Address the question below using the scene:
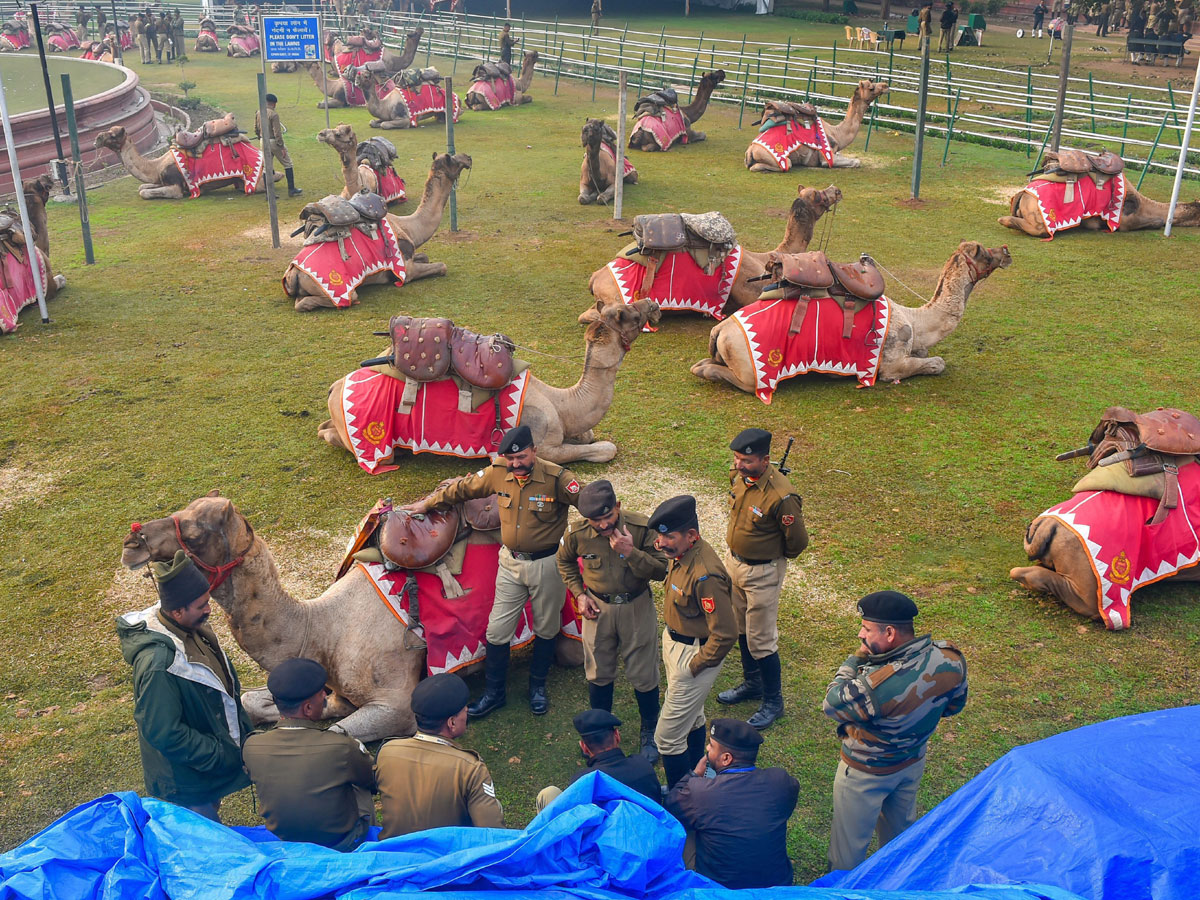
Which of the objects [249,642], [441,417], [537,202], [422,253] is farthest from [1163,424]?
[537,202]

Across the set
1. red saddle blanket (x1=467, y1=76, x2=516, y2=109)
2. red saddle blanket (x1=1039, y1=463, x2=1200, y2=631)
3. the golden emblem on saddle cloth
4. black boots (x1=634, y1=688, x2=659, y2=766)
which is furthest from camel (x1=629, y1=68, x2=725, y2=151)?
black boots (x1=634, y1=688, x2=659, y2=766)

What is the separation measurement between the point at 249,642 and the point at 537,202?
12.8 meters

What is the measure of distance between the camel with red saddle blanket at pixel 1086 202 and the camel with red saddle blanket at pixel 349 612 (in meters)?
11.5

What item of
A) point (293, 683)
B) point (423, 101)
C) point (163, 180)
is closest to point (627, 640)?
point (293, 683)

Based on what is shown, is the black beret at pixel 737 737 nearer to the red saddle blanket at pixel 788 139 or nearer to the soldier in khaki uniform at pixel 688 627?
the soldier in khaki uniform at pixel 688 627

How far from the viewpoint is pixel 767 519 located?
555 centimetres

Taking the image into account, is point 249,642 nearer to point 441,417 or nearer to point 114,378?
point 441,417

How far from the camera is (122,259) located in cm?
1430

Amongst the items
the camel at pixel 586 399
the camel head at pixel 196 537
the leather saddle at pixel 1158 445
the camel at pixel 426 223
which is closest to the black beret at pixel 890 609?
the camel head at pixel 196 537

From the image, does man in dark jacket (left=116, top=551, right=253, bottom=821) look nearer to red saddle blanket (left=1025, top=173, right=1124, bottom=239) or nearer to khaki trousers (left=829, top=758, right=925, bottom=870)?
khaki trousers (left=829, top=758, right=925, bottom=870)

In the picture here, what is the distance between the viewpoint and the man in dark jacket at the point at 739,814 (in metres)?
3.73

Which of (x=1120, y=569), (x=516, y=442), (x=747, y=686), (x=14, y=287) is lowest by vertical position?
(x=747, y=686)

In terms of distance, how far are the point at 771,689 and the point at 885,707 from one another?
1.58 metres

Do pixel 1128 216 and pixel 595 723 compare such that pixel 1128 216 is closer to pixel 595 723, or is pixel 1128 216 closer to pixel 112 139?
pixel 595 723
